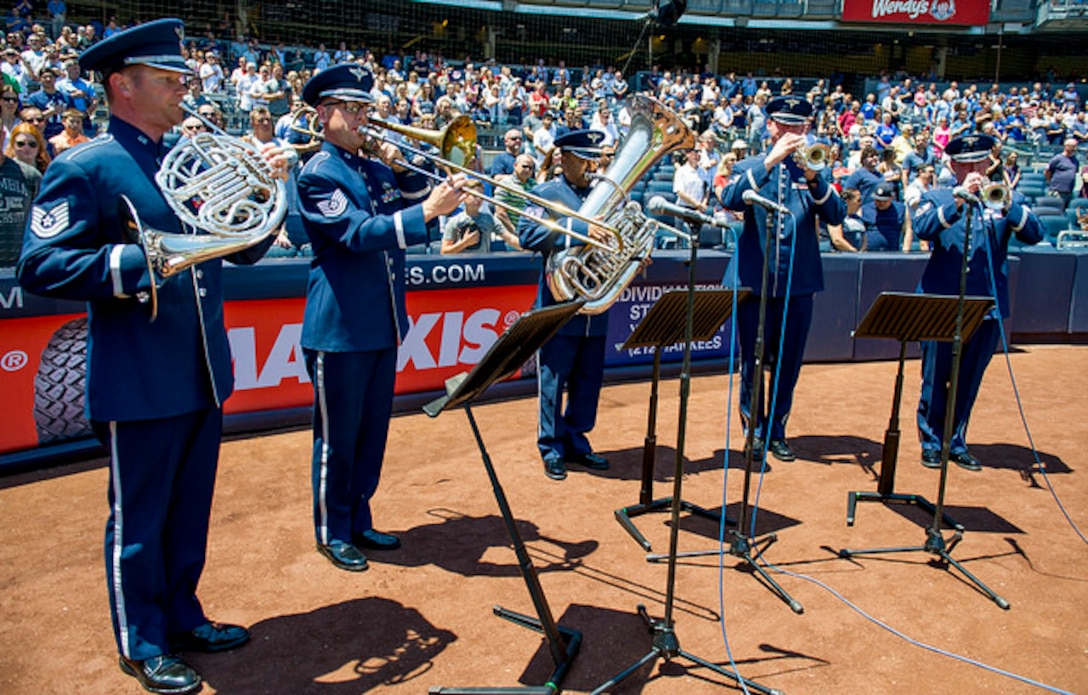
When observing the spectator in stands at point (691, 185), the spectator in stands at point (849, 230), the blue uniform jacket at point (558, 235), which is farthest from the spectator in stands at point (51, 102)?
the spectator in stands at point (849, 230)

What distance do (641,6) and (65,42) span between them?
2143 cm

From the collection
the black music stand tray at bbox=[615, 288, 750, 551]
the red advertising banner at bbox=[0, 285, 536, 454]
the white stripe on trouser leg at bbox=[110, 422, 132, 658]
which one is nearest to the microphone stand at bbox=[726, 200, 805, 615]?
the black music stand tray at bbox=[615, 288, 750, 551]

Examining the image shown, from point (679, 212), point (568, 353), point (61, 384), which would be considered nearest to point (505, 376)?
point (679, 212)

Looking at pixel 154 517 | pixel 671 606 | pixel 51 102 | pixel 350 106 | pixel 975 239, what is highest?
pixel 51 102

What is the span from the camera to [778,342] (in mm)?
6379

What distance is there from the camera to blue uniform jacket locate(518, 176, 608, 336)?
5.44 meters

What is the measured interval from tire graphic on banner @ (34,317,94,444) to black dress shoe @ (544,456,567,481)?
3181 mm

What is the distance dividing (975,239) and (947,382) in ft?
3.47

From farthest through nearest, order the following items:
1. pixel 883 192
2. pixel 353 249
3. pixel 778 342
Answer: pixel 883 192, pixel 778 342, pixel 353 249

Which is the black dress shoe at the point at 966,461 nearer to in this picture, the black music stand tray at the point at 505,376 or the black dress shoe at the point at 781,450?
the black dress shoe at the point at 781,450

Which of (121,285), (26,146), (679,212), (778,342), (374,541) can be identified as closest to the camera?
(121,285)

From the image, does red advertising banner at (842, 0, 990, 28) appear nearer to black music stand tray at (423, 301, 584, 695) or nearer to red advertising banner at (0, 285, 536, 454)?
red advertising banner at (0, 285, 536, 454)

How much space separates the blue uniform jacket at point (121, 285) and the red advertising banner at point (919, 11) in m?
37.7

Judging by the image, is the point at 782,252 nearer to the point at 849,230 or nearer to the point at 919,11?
the point at 849,230
